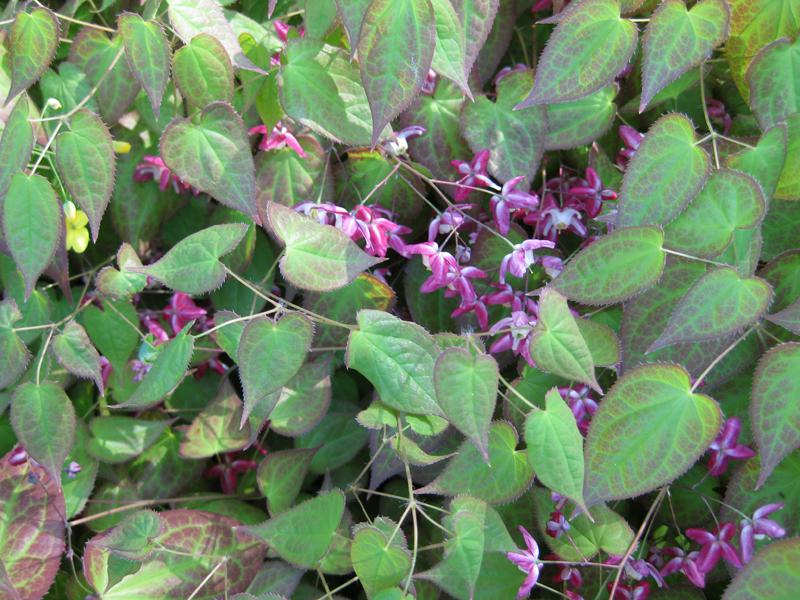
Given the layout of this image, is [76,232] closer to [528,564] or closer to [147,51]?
[147,51]

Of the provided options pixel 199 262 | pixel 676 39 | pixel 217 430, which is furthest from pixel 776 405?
pixel 217 430

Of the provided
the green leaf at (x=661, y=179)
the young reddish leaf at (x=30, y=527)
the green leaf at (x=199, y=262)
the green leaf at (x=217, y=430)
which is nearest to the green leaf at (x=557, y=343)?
the green leaf at (x=661, y=179)

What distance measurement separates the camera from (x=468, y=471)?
3.17 ft

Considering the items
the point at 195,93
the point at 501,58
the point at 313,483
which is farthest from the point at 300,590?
the point at 501,58

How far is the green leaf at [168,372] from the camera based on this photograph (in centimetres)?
91

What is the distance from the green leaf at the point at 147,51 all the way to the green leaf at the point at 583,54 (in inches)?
18.0

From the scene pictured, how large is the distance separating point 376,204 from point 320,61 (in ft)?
0.68

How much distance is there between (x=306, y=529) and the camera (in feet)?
3.18

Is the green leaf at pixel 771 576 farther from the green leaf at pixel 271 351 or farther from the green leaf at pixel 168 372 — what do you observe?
the green leaf at pixel 168 372

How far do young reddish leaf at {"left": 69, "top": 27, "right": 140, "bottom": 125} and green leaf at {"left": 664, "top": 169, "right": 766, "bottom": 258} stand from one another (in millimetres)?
763

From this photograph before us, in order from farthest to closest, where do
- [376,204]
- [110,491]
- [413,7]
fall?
[110,491] < [376,204] < [413,7]

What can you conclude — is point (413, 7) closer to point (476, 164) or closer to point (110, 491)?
point (476, 164)

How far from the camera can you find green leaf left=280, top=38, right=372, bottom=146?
3.41 ft

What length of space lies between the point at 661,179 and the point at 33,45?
79 centimetres
